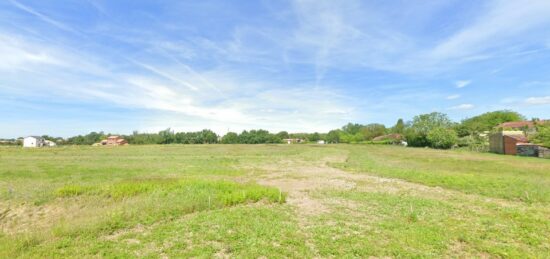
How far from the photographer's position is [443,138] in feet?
239

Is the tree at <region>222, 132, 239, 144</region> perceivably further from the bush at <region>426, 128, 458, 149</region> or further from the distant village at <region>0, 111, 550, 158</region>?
the bush at <region>426, 128, 458, 149</region>

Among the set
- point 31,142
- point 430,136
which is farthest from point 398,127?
point 31,142

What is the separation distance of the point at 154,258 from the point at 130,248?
1.01 metres

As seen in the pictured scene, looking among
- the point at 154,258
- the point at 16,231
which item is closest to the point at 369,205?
the point at 154,258

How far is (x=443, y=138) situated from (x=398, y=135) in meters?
46.4

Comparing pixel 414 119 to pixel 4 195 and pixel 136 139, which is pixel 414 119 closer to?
pixel 4 195

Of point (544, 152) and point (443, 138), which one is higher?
point (443, 138)

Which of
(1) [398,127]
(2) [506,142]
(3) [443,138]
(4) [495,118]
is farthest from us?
(1) [398,127]

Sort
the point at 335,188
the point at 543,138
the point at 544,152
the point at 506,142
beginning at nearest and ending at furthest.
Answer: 1. the point at 335,188
2. the point at 544,152
3. the point at 543,138
4. the point at 506,142

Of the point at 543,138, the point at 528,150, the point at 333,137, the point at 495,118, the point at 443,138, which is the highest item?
the point at 495,118

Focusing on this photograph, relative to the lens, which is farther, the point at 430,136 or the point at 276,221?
the point at 430,136

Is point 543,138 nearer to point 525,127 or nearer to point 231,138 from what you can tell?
point 525,127

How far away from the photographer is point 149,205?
10656 millimetres

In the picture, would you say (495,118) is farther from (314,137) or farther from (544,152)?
(544,152)
